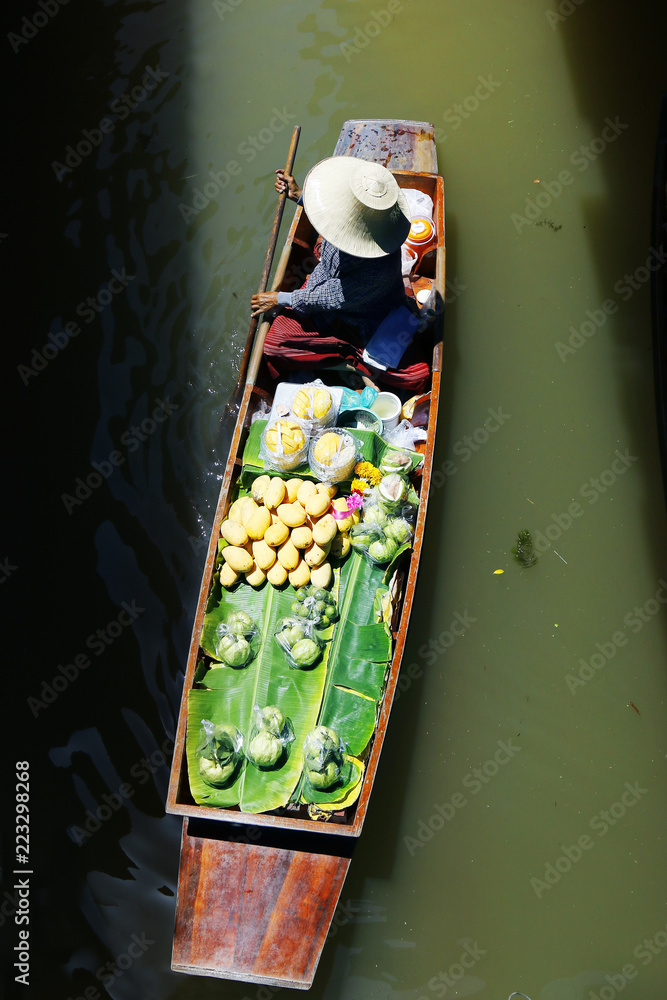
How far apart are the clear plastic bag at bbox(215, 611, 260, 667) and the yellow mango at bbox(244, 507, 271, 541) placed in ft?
1.44

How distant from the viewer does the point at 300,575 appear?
3.60 metres

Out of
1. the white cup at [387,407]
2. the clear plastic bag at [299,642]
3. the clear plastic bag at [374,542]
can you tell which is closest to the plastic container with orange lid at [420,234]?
the white cup at [387,407]

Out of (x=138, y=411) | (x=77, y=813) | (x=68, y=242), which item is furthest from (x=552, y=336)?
(x=77, y=813)

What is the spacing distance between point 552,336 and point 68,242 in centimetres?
411

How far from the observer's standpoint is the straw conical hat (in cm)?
345

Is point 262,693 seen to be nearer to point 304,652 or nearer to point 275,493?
point 304,652

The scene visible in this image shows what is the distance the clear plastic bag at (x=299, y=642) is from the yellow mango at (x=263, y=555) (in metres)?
0.32

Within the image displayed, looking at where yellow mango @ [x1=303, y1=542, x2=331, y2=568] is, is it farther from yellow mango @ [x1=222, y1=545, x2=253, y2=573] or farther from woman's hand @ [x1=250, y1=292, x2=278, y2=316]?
woman's hand @ [x1=250, y1=292, x2=278, y2=316]

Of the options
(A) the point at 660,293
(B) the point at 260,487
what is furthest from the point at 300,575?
(A) the point at 660,293

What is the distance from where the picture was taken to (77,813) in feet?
13.6

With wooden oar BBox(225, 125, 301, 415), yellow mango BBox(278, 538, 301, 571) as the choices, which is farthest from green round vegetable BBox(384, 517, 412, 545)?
wooden oar BBox(225, 125, 301, 415)

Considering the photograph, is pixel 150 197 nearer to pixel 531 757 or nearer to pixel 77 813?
pixel 77 813

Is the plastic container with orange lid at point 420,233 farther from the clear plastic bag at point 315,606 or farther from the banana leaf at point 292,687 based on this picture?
the clear plastic bag at point 315,606

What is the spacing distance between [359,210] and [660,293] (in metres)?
2.76
